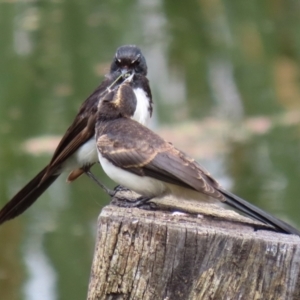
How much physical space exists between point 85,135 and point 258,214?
219 cm

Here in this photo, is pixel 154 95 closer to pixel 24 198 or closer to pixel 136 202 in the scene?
pixel 24 198

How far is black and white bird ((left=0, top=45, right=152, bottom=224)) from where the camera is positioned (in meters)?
5.70

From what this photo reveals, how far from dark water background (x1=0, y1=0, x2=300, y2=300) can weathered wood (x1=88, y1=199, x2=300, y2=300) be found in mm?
3536

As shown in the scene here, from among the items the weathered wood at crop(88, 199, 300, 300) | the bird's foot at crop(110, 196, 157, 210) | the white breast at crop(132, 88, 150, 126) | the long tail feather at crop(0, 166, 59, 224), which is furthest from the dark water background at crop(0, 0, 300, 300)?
the weathered wood at crop(88, 199, 300, 300)

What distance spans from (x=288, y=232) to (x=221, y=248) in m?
0.51

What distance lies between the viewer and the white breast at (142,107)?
5.50 metres

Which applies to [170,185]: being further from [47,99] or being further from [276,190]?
[47,99]

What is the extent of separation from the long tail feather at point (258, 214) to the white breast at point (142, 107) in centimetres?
162

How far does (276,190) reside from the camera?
8797 mm

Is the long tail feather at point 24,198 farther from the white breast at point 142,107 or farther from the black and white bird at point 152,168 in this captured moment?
the black and white bird at point 152,168

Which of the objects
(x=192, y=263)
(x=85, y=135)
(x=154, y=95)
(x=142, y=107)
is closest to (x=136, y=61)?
(x=142, y=107)

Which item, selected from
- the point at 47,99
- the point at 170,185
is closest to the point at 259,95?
the point at 47,99

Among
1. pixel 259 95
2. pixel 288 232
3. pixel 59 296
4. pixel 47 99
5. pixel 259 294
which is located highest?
pixel 259 95

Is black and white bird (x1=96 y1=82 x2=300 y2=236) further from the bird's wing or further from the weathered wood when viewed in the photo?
the weathered wood
